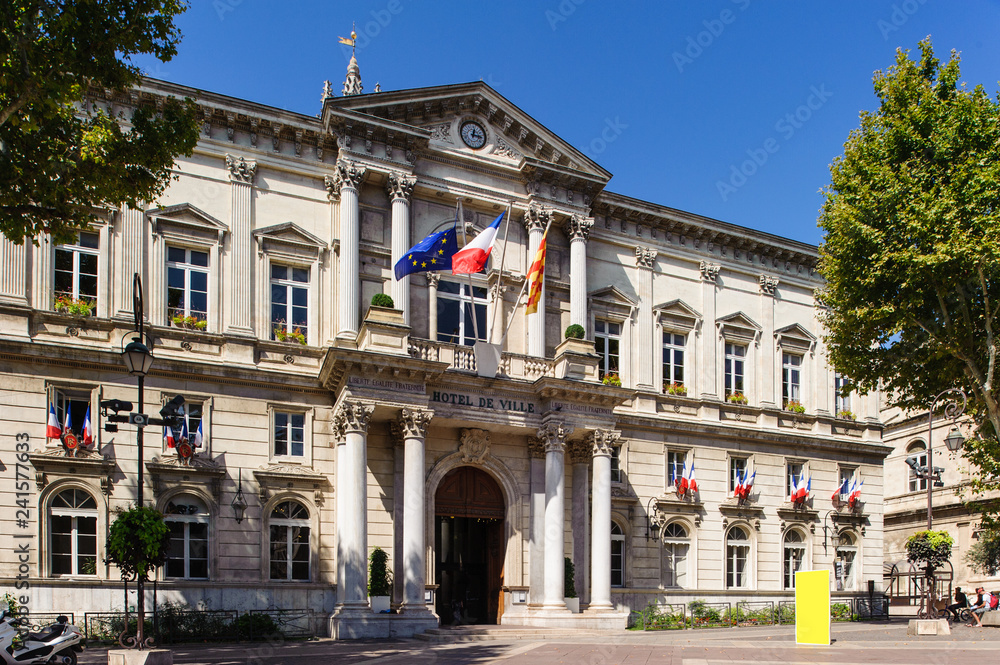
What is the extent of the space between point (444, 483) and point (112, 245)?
12.0 meters

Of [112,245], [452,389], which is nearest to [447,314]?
[452,389]

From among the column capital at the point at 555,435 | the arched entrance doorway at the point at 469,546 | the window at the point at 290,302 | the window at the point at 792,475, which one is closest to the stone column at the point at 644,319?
the column capital at the point at 555,435

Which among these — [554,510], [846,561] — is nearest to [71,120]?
[554,510]

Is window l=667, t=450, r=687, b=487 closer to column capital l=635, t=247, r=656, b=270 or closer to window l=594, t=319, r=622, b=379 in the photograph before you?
window l=594, t=319, r=622, b=379

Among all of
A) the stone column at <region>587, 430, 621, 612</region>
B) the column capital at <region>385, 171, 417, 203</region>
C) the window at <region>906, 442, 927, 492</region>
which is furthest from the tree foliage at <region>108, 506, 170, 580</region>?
the window at <region>906, 442, 927, 492</region>

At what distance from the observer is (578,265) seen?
30.0 meters

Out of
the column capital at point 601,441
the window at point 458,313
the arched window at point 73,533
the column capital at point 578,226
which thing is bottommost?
the arched window at point 73,533

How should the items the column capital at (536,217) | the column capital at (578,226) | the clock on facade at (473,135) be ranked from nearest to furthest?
the clock on facade at (473,135)
the column capital at (536,217)
the column capital at (578,226)

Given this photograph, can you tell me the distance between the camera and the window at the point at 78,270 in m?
23.6

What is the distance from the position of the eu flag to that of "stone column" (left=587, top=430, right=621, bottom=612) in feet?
24.2

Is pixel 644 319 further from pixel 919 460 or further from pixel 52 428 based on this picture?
pixel 919 460

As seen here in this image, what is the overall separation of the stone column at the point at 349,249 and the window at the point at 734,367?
15.4 meters

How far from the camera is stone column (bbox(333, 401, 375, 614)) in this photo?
23.1m

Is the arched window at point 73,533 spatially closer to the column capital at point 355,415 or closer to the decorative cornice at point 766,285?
the column capital at point 355,415
